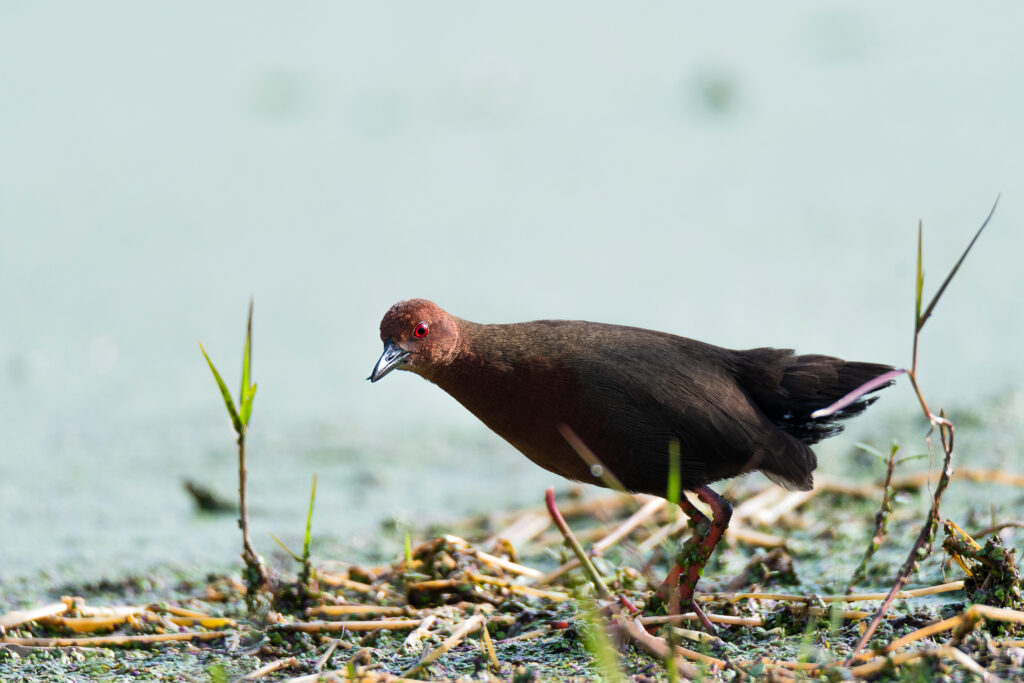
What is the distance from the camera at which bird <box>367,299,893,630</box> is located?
359 centimetres

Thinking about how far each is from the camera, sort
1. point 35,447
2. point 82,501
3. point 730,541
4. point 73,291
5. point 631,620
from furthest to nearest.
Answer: point 73,291
point 35,447
point 82,501
point 730,541
point 631,620

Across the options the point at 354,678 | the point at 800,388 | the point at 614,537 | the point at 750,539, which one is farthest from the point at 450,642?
the point at 750,539

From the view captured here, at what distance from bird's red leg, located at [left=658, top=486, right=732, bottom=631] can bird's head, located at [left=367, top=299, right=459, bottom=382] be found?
0.88 metres

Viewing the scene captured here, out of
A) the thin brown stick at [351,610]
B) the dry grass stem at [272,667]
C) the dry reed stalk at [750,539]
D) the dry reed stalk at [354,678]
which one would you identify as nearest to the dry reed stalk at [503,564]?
the thin brown stick at [351,610]

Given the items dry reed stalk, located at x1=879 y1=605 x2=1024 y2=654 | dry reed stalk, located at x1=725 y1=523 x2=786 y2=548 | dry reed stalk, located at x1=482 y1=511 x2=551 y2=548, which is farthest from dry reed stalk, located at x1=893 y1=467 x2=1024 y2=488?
dry reed stalk, located at x1=879 y1=605 x2=1024 y2=654

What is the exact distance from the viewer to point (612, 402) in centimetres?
359

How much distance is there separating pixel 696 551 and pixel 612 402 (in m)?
0.50

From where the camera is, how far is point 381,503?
6191 mm

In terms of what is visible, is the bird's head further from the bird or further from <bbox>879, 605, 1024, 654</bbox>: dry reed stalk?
<bbox>879, 605, 1024, 654</bbox>: dry reed stalk

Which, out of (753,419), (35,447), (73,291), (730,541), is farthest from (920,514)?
(73,291)

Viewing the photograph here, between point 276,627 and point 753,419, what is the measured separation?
1.60 meters

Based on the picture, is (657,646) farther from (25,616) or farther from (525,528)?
(525,528)

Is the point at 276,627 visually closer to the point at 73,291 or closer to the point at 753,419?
the point at 753,419

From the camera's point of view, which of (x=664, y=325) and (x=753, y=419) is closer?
(x=753, y=419)
